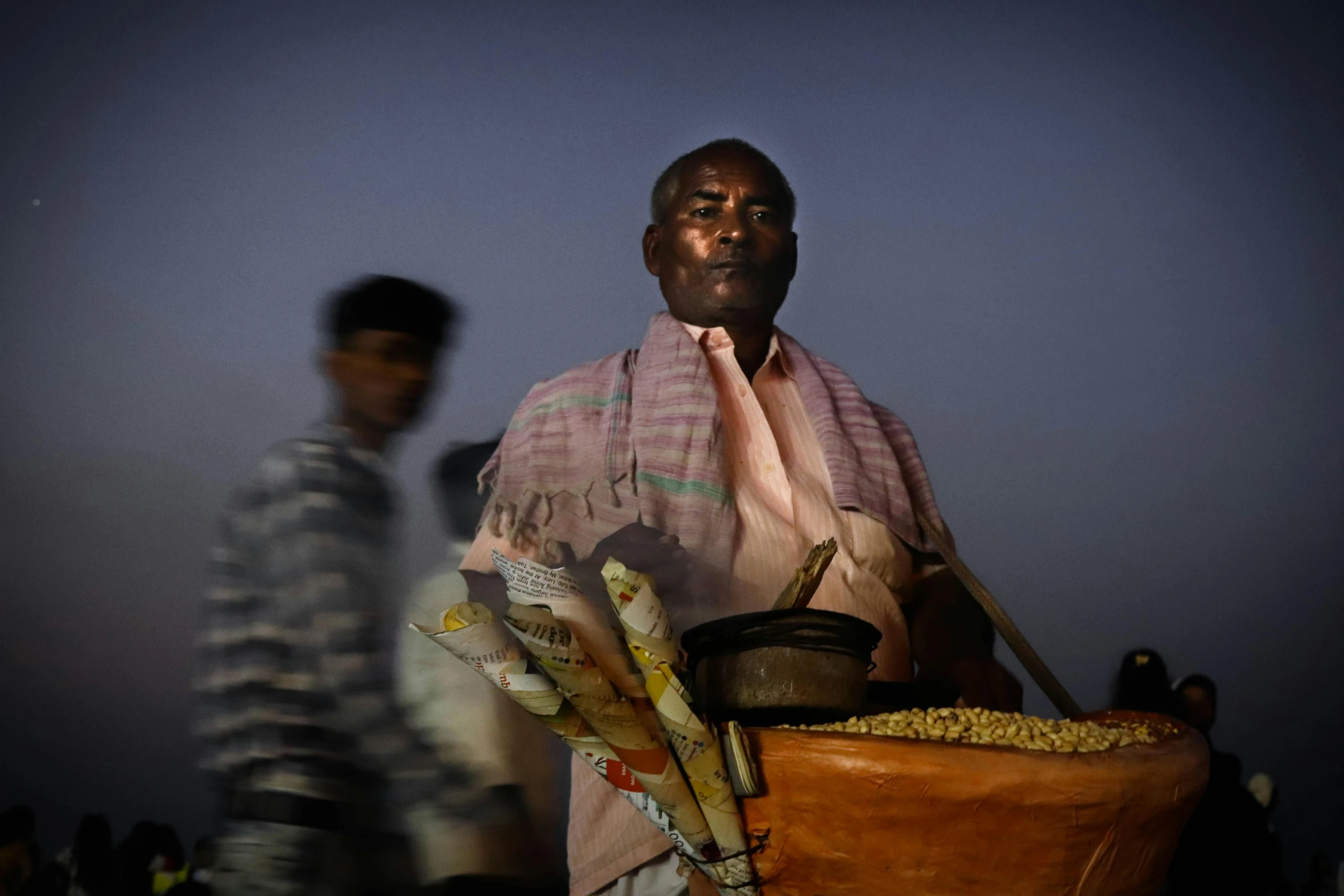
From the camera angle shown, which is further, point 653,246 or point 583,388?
point 653,246

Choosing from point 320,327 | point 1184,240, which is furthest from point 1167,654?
point 320,327

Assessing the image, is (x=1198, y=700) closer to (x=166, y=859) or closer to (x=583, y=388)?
(x=583, y=388)

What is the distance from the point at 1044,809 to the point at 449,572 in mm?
965

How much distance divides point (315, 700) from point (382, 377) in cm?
46

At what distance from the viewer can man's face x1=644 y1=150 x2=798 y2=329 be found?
1700 millimetres

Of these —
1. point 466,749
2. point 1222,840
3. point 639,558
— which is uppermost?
point 639,558

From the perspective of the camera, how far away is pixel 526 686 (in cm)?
84

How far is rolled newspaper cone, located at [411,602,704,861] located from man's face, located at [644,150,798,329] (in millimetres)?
907

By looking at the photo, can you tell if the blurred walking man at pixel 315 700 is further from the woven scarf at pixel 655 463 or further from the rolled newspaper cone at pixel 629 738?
the rolled newspaper cone at pixel 629 738

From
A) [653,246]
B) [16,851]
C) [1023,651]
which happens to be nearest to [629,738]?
[1023,651]

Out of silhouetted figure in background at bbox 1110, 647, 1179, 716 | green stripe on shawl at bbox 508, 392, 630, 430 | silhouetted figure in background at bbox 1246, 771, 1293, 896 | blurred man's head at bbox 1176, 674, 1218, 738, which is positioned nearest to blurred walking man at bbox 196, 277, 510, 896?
green stripe on shawl at bbox 508, 392, 630, 430

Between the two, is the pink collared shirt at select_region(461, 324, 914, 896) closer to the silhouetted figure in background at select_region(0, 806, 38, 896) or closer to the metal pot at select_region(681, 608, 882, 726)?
the metal pot at select_region(681, 608, 882, 726)

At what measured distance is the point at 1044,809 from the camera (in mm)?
799

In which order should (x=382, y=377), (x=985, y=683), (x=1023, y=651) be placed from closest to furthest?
(x=1023, y=651) → (x=985, y=683) → (x=382, y=377)
